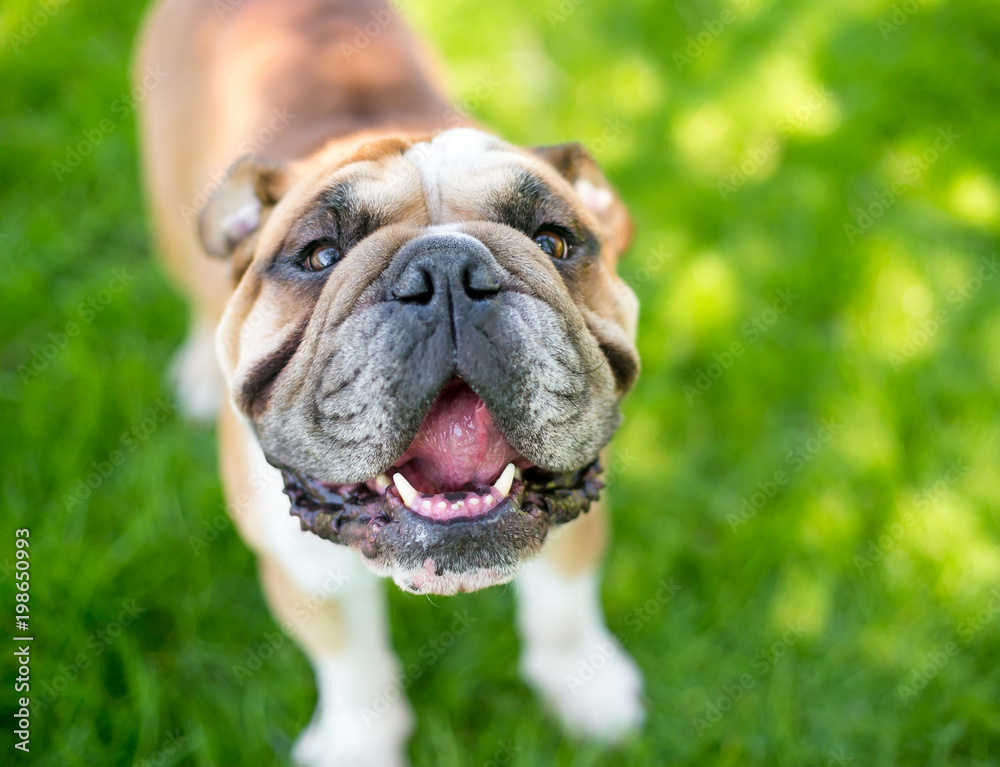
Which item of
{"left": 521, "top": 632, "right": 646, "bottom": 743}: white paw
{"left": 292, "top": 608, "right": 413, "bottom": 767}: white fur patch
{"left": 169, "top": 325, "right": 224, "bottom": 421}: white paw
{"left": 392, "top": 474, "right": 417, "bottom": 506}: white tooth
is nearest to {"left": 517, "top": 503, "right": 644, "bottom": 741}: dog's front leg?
{"left": 521, "top": 632, "right": 646, "bottom": 743}: white paw

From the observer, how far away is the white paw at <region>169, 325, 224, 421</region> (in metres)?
3.58

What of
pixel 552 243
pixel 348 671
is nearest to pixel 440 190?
pixel 552 243

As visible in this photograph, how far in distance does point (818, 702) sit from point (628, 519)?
0.92 meters

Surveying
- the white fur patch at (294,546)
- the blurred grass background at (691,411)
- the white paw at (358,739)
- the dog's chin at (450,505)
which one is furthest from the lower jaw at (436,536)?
the blurred grass background at (691,411)

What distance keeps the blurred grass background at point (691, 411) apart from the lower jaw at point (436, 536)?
118 centimetres

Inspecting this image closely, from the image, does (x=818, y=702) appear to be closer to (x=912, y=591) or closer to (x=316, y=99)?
(x=912, y=591)

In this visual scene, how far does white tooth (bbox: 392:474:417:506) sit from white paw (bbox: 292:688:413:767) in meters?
1.11

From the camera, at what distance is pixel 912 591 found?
3.10m

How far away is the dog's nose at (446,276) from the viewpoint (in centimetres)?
175

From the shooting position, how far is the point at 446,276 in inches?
69.0

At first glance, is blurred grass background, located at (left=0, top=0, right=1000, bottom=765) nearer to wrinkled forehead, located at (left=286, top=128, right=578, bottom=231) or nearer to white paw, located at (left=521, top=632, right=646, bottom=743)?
white paw, located at (left=521, top=632, right=646, bottom=743)

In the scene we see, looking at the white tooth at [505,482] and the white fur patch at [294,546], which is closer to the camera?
the white tooth at [505,482]

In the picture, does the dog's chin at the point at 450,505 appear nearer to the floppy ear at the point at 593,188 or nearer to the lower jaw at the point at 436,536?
the lower jaw at the point at 436,536

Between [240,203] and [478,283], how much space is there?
0.95 meters
